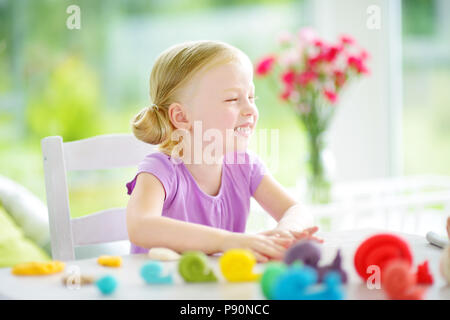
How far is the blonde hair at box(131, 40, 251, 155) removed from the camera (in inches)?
42.3

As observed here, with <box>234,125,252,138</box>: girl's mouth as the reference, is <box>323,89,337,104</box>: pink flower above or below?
above

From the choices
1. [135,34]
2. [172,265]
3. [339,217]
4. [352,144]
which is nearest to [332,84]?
[339,217]

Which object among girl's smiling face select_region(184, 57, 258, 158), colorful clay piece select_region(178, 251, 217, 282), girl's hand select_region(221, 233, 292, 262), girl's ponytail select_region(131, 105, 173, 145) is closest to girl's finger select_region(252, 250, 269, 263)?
girl's hand select_region(221, 233, 292, 262)

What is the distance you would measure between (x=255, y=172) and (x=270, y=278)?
0.64 metres

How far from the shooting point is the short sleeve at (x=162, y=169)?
3.48ft

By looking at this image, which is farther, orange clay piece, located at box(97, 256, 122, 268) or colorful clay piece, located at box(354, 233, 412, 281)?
orange clay piece, located at box(97, 256, 122, 268)

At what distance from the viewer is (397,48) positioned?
3020 millimetres

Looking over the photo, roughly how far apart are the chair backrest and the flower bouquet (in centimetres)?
104

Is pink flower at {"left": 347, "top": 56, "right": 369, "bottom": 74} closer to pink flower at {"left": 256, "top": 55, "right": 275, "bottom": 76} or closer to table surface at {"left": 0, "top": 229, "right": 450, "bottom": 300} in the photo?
pink flower at {"left": 256, "top": 55, "right": 275, "bottom": 76}

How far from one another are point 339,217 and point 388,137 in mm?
959

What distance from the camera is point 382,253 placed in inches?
27.4

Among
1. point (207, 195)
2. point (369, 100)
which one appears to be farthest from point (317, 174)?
point (207, 195)

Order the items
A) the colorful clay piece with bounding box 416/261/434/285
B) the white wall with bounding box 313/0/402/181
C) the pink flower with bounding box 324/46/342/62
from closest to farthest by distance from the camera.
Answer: the colorful clay piece with bounding box 416/261/434/285
the pink flower with bounding box 324/46/342/62
the white wall with bounding box 313/0/402/181
